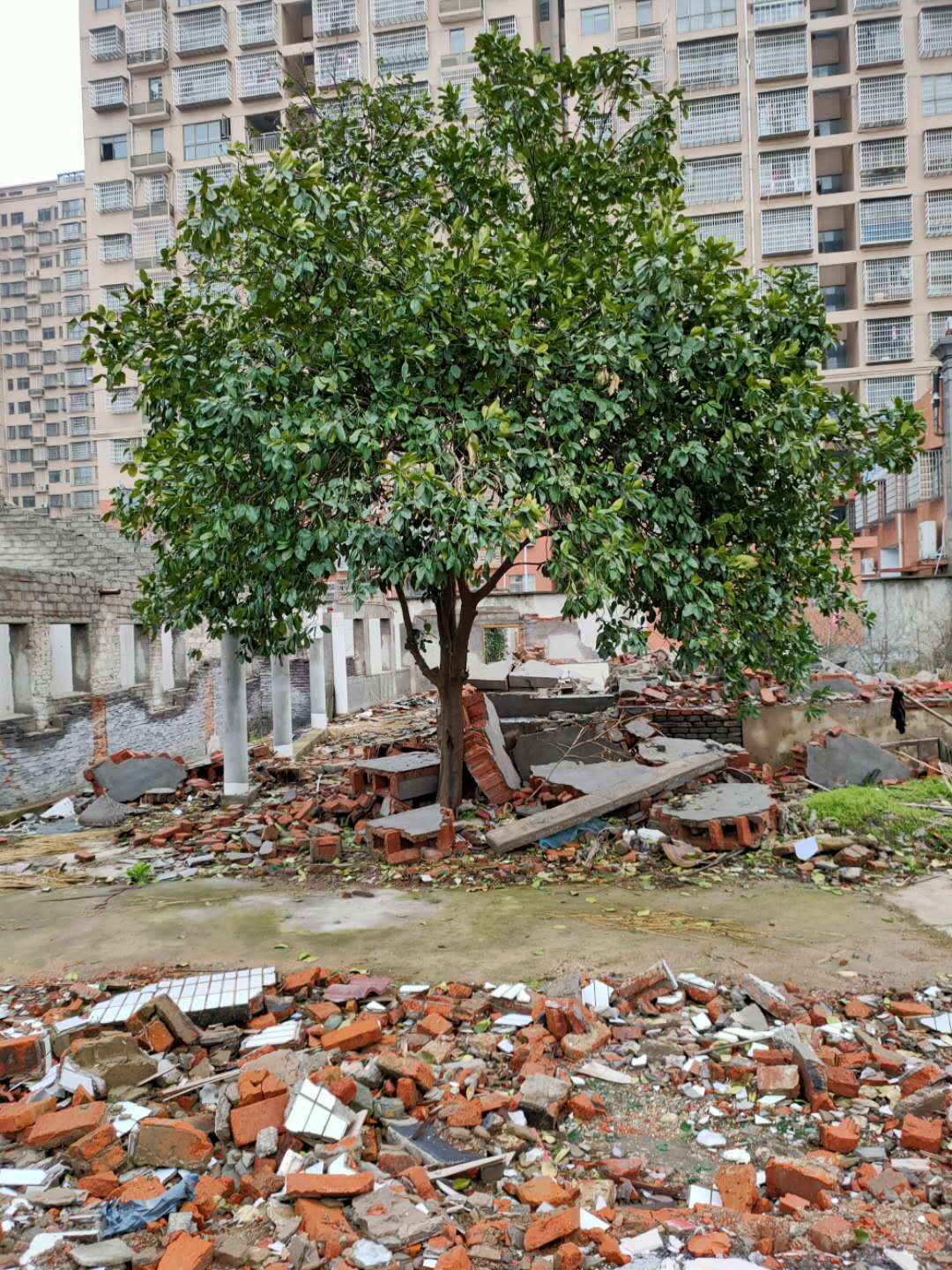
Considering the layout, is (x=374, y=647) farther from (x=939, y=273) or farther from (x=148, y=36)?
(x=148, y=36)

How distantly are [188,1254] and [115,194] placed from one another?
46056mm

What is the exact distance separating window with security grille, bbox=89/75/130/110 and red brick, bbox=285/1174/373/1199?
155ft

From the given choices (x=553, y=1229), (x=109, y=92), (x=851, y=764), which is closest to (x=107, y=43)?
(x=109, y=92)

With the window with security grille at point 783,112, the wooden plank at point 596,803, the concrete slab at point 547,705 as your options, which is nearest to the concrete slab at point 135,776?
the concrete slab at point 547,705

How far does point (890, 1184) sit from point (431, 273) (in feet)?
19.6

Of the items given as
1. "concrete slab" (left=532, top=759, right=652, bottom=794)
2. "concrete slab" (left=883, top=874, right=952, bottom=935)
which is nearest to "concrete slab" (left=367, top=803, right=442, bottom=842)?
"concrete slab" (left=532, top=759, right=652, bottom=794)

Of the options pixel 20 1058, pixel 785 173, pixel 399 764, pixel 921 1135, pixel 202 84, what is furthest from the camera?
pixel 202 84

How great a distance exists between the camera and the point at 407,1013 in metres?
4.66

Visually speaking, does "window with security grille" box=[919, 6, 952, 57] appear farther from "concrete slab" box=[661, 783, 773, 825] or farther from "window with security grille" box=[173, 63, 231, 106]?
"concrete slab" box=[661, 783, 773, 825]

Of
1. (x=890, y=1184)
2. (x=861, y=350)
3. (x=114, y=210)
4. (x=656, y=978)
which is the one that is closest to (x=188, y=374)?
Answer: (x=656, y=978)

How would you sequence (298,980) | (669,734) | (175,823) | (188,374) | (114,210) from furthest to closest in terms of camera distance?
1. (114,210)
2. (669,734)
3. (175,823)
4. (188,374)
5. (298,980)

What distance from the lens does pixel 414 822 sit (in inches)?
320

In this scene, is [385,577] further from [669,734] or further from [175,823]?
[669,734]

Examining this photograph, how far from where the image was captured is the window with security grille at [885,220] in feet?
112
